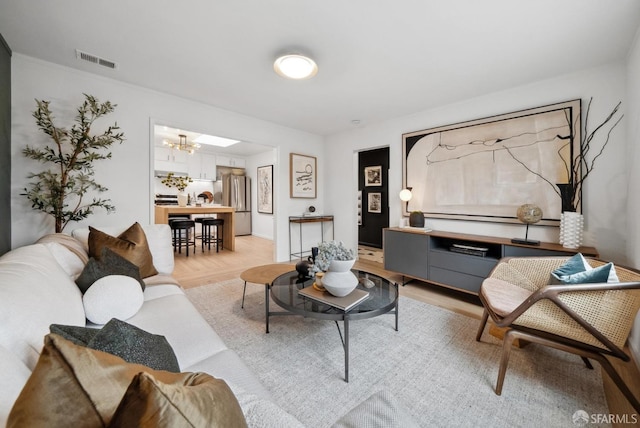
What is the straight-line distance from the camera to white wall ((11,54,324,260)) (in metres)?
2.39

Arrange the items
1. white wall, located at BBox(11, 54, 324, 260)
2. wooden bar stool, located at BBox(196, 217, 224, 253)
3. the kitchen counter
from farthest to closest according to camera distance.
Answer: wooden bar stool, located at BBox(196, 217, 224, 253), the kitchen counter, white wall, located at BBox(11, 54, 324, 260)

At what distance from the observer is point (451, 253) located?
9.42 ft

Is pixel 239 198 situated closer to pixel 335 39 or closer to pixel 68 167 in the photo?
pixel 68 167

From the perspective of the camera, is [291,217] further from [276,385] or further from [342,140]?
[276,385]

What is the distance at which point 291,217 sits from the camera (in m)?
4.52

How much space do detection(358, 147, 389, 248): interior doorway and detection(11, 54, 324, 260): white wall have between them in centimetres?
263

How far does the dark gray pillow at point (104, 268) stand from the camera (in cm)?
149

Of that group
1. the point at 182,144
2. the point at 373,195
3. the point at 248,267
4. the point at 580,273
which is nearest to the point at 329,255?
the point at 580,273

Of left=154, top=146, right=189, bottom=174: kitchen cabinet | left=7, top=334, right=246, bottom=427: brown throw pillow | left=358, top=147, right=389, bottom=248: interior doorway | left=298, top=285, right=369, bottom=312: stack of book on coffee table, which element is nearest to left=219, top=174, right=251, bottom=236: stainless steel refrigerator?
left=154, top=146, right=189, bottom=174: kitchen cabinet

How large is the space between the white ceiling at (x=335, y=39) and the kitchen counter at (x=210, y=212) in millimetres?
2240

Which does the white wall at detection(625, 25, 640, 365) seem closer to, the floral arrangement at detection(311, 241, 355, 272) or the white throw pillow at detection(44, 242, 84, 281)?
the floral arrangement at detection(311, 241, 355, 272)

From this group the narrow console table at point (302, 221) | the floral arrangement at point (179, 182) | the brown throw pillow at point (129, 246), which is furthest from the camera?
the floral arrangement at point (179, 182)

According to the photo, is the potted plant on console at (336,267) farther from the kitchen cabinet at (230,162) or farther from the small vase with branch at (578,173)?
the kitchen cabinet at (230,162)

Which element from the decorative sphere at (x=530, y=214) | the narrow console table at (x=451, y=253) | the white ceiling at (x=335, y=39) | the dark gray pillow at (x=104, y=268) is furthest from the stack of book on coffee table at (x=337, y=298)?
the white ceiling at (x=335, y=39)
